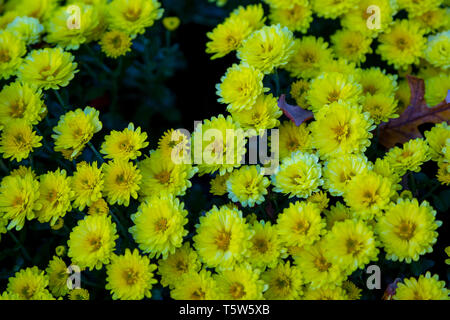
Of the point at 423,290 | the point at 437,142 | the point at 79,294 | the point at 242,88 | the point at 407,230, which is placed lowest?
the point at 79,294

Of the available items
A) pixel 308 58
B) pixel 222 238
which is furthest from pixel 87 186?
pixel 308 58

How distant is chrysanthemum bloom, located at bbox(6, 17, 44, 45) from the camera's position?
1.82 metres

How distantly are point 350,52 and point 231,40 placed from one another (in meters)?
0.46

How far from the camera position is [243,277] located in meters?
1.28

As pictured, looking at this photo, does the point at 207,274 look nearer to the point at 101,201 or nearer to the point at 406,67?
the point at 101,201

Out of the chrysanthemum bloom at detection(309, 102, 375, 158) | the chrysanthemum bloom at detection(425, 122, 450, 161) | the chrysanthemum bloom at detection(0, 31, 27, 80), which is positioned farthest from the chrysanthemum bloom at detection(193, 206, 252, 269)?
the chrysanthemum bloom at detection(0, 31, 27, 80)

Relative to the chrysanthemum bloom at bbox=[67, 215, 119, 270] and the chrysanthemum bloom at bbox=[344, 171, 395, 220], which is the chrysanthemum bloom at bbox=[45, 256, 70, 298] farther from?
the chrysanthemum bloom at bbox=[344, 171, 395, 220]

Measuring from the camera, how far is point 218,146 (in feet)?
4.79

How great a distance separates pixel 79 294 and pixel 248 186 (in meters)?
0.59

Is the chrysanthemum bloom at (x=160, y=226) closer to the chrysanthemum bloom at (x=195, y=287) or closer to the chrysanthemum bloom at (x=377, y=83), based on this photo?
the chrysanthemum bloom at (x=195, y=287)

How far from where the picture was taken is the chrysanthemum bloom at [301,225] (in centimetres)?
128

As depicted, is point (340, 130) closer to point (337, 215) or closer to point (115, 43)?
point (337, 215)

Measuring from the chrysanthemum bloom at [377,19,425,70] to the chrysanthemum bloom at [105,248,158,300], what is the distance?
3.78ft
